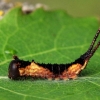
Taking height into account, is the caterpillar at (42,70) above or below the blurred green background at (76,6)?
above

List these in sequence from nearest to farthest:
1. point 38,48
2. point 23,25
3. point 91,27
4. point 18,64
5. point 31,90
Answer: point 31,90 < point 18,64 < point 38,48 < point 23,25 < point 91,27

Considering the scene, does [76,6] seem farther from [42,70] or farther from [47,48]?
[42,70]

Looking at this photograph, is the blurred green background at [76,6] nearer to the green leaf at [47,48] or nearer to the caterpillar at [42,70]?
the green leaf at [47,48]

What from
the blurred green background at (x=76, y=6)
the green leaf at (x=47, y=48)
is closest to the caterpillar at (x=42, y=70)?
the green leaf at (x=47, y=48)

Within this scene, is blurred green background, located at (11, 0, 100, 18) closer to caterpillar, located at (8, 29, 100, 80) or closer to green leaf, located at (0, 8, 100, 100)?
green leaf, located at (0, 8, 100, 100)

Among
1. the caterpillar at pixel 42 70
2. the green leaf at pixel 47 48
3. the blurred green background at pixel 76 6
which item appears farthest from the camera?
the blurred green background at pixel 76 6

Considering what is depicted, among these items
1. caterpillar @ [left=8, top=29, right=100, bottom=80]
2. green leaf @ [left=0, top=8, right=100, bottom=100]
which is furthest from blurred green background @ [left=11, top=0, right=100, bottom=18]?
caterpillar @ [left=8, top=29, right=100, bottom=80]

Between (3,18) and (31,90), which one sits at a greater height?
(3,18)

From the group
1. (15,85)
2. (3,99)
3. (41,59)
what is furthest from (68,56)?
(3,99)

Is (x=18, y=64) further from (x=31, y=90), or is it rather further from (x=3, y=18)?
(x=3, y=18)
